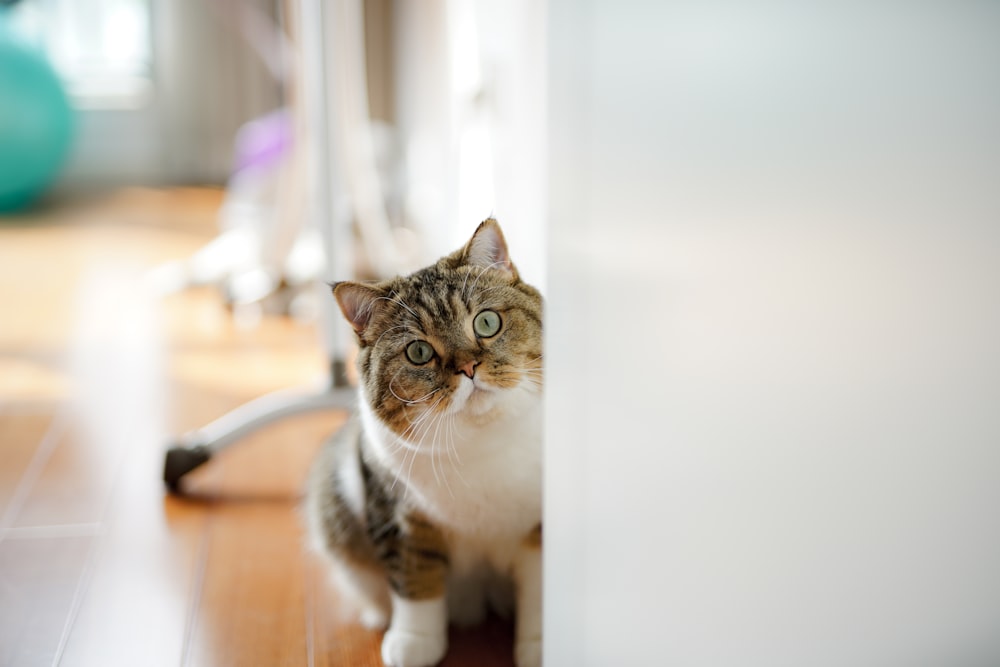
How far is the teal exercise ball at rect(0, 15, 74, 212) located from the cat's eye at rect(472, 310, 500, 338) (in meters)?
3.46

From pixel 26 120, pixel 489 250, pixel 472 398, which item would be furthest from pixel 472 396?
pixel 26 120

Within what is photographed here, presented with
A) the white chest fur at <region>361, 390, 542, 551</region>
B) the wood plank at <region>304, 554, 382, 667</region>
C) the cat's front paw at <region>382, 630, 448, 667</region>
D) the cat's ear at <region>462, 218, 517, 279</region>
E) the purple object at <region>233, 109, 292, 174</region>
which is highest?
the purple object at <region>233, 109, 292, 174</region>

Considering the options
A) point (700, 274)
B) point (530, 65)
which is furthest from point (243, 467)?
point (700, 274)

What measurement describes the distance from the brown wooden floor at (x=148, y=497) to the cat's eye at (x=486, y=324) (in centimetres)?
44

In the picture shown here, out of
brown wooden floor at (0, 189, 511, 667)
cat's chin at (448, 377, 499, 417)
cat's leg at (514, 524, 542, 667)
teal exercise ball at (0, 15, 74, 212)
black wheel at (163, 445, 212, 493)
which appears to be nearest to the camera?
cat's chin at (448, 377, 499, 417)

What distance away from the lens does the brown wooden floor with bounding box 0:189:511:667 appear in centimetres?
119

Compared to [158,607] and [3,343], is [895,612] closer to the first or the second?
[158,607]

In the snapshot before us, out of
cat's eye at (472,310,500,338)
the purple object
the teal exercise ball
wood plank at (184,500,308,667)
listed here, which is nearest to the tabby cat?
cat's eye at (472,310,500,338)

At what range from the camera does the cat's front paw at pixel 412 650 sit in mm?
1106

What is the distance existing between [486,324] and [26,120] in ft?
11.5

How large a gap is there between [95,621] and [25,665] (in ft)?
0.37

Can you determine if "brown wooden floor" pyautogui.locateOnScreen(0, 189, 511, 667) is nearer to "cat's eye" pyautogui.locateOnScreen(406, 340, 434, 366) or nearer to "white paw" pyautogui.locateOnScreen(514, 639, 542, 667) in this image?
"white paw" pyautogui.locateOnScreen(514, 639, 542, 667)

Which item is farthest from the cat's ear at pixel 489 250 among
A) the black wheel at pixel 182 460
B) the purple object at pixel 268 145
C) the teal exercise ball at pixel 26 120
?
the teal exercise ball at pixel 26 120

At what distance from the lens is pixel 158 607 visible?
1269 mm
